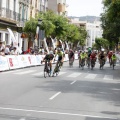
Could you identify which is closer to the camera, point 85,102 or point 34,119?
point 34,119

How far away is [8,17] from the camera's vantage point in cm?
4616

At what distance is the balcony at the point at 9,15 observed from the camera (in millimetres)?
43997

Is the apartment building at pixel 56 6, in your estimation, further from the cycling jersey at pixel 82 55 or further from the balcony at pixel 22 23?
the cycling jersey at pixel 82 55

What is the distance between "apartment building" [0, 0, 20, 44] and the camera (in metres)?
44.3

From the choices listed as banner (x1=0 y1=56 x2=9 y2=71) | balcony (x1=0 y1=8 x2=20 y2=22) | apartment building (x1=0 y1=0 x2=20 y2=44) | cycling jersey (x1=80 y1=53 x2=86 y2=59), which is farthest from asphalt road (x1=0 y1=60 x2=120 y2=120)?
apartment building (x1=0 y1=0 x2=20 y2=44)

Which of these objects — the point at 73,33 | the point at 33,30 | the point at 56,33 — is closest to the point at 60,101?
the point at 33,30

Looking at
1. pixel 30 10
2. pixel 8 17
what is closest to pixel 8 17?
pixel 8 17

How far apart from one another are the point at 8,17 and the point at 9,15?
2.20ft

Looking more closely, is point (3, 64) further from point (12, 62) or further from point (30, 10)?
point (30, 10)

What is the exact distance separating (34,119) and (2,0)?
36837 mm

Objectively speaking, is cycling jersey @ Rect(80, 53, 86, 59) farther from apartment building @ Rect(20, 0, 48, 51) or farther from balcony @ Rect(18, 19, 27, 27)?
apartment building @ Rect(20, 0, 48, 51)

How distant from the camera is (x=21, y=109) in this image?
10.7 metres

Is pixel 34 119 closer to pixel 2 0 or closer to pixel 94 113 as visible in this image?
pixel 94 113

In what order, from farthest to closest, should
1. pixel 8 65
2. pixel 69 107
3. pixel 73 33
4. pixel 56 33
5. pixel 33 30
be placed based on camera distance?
1. pixel 73 33
2. pixel 56 33
3. pixel 33 30
4. pixel 8 65
5. pixel 69 107
